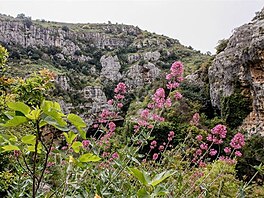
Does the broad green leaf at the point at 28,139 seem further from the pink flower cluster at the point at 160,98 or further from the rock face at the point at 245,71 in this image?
the rock face at the point at 245,71

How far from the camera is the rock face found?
13734mm

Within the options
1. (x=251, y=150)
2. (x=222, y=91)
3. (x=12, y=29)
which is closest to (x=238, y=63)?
(x=222, y=91)

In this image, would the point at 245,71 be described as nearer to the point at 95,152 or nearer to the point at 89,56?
the point at 95,152

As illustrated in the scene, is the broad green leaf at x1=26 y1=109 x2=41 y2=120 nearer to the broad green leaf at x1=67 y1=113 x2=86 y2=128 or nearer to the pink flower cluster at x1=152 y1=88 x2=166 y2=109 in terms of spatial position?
the broad green leaf at x1=67 y1=113 x2=86 y2=128

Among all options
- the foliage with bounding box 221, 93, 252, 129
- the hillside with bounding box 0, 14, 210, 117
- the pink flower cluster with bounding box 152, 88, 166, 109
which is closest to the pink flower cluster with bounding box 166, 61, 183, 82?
the pink flower cluster with bounding box 152, 88, 166, 109

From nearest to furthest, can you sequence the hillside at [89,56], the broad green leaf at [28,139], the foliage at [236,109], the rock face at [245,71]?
the broad green leaf at [28,139] → the rock face at [245,71] → the foliage at [236,109] → the hillside at [89,56]

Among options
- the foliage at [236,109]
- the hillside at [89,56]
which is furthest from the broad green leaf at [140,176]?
the hillside at [89,56]

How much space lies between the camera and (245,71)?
14930 millimetres

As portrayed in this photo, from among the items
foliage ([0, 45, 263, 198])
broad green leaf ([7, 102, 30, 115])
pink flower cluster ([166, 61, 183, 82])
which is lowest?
foliage ([0, 45, 263, 198])

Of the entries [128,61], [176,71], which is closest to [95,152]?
[176,71]

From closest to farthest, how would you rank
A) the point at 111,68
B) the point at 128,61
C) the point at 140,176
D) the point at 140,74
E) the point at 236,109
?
the point at 140,176 → the point at 236,109 → the point at 140,74 → the point at 111,68 → the point at 128,61

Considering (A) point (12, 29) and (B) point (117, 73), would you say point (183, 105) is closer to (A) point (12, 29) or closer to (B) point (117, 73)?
(B) point (117, 73)

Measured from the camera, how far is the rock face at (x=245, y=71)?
13.7m

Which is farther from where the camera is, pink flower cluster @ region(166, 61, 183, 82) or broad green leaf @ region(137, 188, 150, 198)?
pink flower cluster @ region(166, 61, 183, 82)
